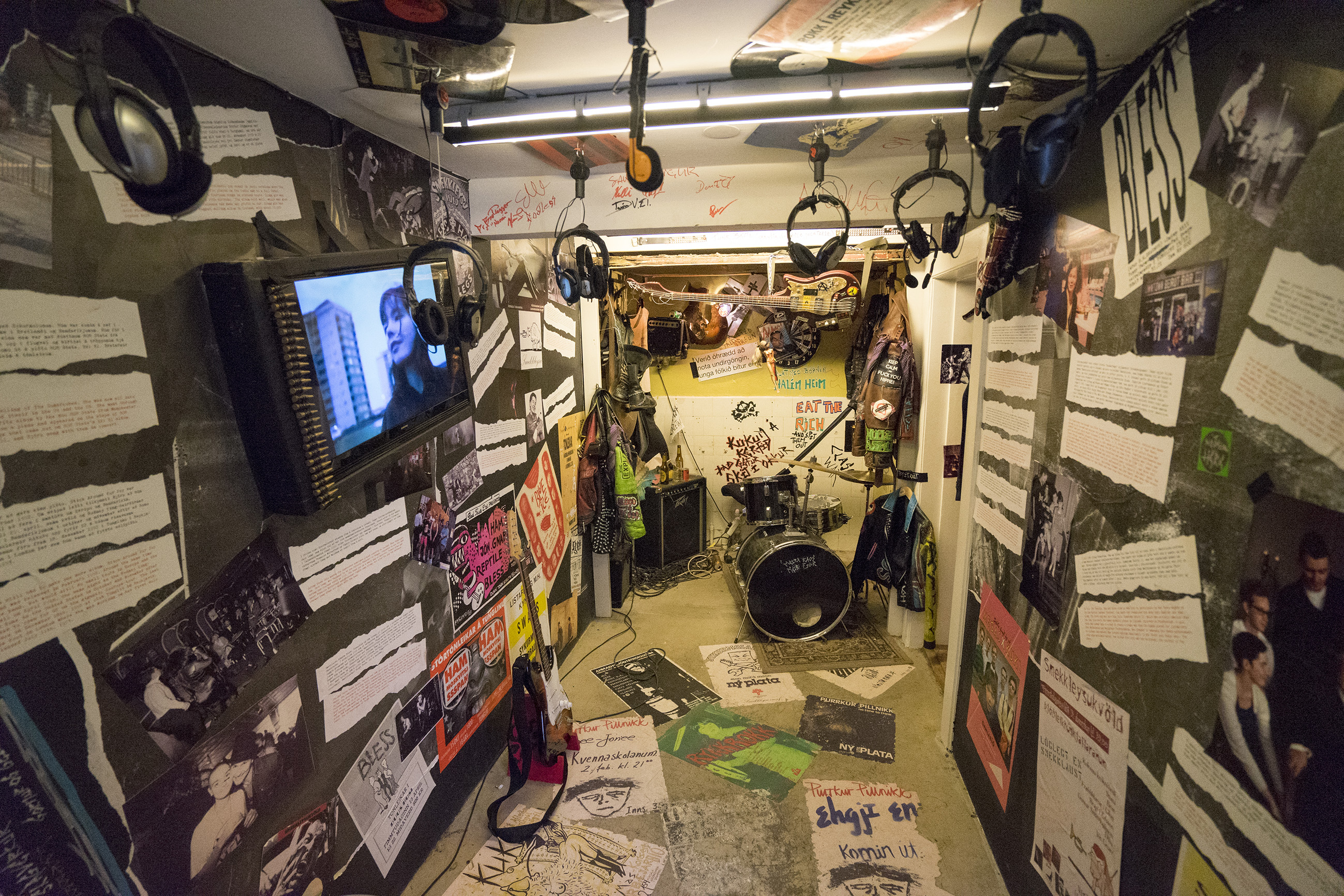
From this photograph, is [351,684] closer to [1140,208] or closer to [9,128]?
[9,128]

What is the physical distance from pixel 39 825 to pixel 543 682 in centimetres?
184

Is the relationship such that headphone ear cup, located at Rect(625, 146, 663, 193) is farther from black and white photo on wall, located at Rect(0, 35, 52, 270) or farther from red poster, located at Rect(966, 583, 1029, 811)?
red poster, located at Rect(966, 583, 1029, 811)

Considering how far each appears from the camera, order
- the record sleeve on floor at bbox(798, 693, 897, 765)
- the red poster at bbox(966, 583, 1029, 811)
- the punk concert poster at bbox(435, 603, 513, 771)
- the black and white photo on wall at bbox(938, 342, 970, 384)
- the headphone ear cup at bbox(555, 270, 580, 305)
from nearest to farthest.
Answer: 1. the red poster at bbox(966, 583, 1029, 811)
2. the headphone ear cup at bbox(555, 270, 580, 305)
3. the punk concert poster at bbox(435, 603, 513, 771)
4. the record sleeve on floor at bbox(798, 693, 897, 765)
5. the black and white photo on wall at bbox(938, 342, 970, 384)

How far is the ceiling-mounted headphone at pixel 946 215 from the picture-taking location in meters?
1.52

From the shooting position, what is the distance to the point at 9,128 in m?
0.97

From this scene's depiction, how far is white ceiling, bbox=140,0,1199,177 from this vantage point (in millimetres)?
1168

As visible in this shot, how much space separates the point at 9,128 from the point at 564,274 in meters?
1.29

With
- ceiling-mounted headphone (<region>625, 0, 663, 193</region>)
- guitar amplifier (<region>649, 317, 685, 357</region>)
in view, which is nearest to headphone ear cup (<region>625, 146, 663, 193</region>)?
ceiling-mounted headphone (<region>625, 0, 663, 193</region>)

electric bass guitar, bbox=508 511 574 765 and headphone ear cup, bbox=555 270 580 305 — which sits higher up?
headphone ear cup, bbox=555 270 580 305

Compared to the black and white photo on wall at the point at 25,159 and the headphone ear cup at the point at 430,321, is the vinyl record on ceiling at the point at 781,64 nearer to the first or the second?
A: the headphone ear cup at the point at 430,321

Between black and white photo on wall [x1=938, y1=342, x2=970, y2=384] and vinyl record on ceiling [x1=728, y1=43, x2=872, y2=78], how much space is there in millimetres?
2168

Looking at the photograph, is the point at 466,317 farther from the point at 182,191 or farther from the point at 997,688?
the point at 997,688

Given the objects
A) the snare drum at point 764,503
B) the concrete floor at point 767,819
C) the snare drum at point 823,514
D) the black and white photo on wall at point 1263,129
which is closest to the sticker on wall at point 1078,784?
the concrete floor at point 767,819

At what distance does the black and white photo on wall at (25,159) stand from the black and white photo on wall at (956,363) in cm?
342
